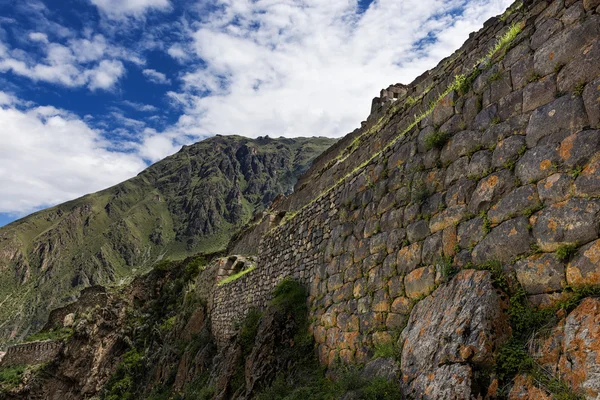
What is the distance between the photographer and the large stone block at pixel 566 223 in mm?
3598

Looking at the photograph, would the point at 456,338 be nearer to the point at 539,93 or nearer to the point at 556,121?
the point at 556,121

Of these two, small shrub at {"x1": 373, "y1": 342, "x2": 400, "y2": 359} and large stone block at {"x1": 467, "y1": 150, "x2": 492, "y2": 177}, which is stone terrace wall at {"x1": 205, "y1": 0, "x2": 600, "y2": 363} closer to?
large stone block at {"x1": 467, "y1": 150, "x2": 492, "y2": 177}

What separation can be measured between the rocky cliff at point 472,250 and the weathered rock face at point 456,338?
0.02 m

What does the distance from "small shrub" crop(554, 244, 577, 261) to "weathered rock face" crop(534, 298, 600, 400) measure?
446mm

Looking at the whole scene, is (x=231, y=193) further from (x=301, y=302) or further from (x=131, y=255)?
(x=301, y=302)

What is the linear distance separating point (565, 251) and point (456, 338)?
1.40 m

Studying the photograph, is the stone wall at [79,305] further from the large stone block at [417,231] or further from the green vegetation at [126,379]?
the large stone block at [417,231]

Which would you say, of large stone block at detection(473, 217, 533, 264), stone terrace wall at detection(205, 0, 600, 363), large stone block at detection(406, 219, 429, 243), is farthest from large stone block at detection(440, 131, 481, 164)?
large stone block at detection(473, 217, 533, 264)

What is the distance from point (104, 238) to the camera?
500 ft

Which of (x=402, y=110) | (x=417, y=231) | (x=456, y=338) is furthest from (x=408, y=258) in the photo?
(x=402, y=110)

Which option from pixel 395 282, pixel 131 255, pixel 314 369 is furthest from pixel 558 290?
pixel 131 255

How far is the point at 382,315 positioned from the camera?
6.29 meters

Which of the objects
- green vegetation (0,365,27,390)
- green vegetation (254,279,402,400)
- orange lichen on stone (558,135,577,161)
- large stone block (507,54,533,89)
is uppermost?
large stone block (507,54,533,89)

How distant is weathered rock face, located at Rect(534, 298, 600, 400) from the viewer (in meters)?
3.12
